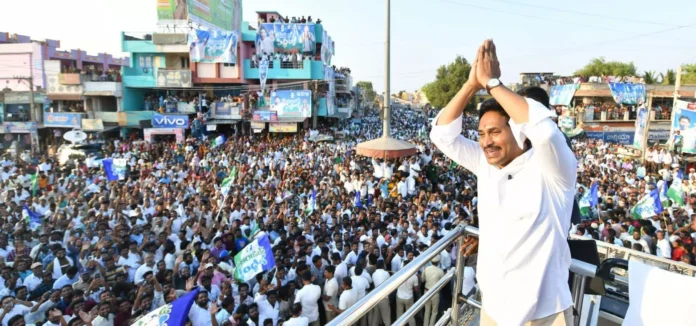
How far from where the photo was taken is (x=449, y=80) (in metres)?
40.8

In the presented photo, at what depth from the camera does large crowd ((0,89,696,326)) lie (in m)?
5.09

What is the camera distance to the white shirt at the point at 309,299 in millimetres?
5168

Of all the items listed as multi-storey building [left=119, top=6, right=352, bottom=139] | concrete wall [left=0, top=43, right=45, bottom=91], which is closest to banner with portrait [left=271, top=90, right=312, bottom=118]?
multi-storey building [left=119, top=6, right=352, bottom=139]

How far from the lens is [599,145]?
69.4 feet

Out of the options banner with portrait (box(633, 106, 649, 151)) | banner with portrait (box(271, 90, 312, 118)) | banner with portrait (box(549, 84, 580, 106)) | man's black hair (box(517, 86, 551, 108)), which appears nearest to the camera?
man's black hair (box(517, 86, 551, 108))

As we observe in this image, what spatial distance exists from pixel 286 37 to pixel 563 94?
20205 millimetres

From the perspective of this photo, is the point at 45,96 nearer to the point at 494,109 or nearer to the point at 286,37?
the point at 286,37

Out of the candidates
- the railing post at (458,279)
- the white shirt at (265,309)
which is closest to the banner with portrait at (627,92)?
the white shirt at (265,309)

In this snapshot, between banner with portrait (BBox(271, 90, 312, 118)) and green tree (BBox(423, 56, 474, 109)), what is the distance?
61.4ft

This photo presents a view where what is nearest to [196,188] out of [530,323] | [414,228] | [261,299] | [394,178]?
[394,178]

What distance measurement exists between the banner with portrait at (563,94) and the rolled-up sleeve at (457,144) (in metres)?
33.1

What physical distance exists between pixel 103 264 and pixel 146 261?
2.06 ft

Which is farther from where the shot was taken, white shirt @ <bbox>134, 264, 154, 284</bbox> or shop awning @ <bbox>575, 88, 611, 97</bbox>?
shop awning @ <bbox>575, 88, 611, 97</bbox>

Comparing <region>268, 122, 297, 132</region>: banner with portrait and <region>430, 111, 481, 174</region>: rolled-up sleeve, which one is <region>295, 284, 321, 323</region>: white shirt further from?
<region>268, 122, 297, 132</region>: banner with portrait
